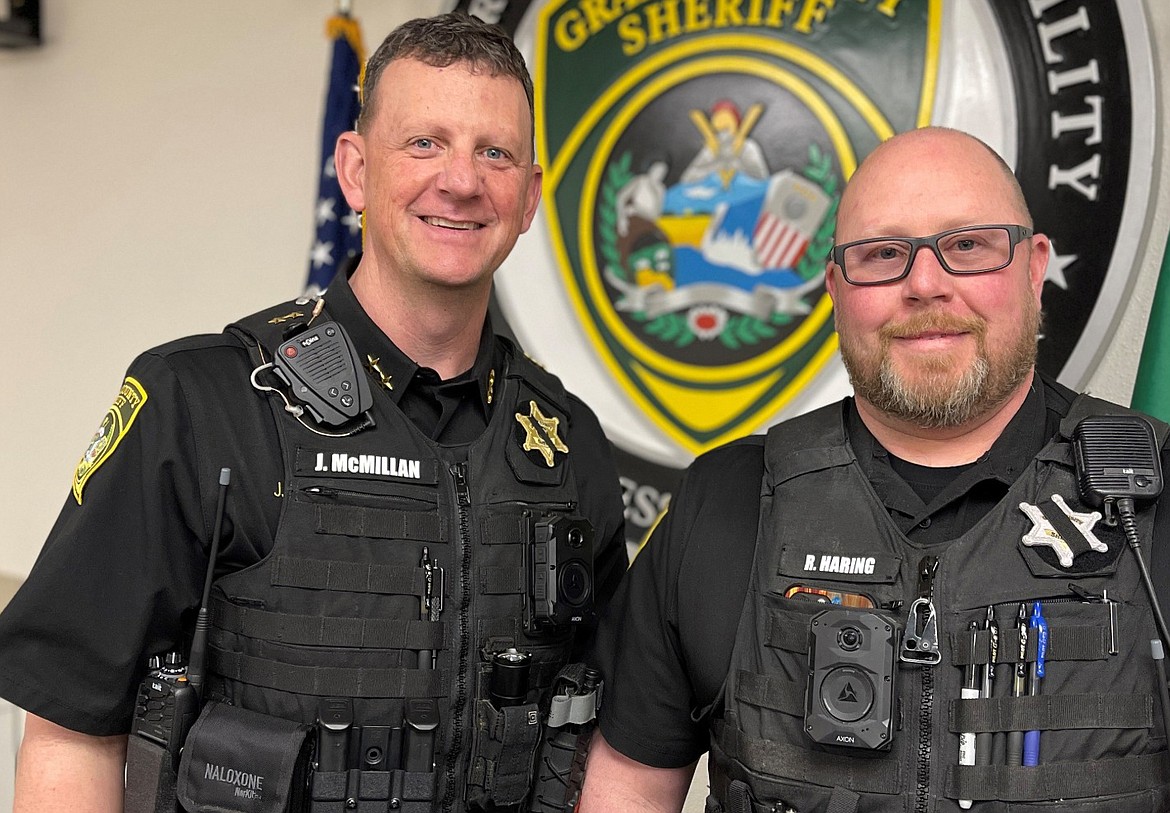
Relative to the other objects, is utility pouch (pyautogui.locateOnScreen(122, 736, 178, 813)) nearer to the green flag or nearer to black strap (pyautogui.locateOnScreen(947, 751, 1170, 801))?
black strap (pyautogui.locateOnScreen(947, 751, 1170, 801))

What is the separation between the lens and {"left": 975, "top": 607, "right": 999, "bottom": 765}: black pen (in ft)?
3.97

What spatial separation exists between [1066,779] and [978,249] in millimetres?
573

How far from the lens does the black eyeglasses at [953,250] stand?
132 cm

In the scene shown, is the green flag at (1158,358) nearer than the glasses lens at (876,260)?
No

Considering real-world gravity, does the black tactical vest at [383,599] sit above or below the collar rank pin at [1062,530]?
below

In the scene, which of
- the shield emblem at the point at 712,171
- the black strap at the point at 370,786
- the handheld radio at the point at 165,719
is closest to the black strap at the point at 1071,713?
the black strap at the point at 370,786

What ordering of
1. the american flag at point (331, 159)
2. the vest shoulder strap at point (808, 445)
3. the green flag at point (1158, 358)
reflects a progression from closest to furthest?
the vest shoulder strap at point (808, 445) → the green flag at point (1158, 358) → the american flag at point (331, 159)

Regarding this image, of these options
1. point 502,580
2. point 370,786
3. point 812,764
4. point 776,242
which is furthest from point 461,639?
point 776,242

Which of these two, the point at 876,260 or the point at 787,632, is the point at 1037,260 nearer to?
the point at 876,260

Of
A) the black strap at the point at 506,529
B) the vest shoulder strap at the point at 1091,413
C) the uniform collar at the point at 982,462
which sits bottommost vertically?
→ the black strap at the point at 506,529

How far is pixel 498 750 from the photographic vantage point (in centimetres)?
142

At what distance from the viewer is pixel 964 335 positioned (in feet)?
4.35

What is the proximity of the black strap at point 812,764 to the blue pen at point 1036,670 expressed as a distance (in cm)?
13

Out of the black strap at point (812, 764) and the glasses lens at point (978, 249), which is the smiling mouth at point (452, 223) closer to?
the glasses lens at point (978, 249)
